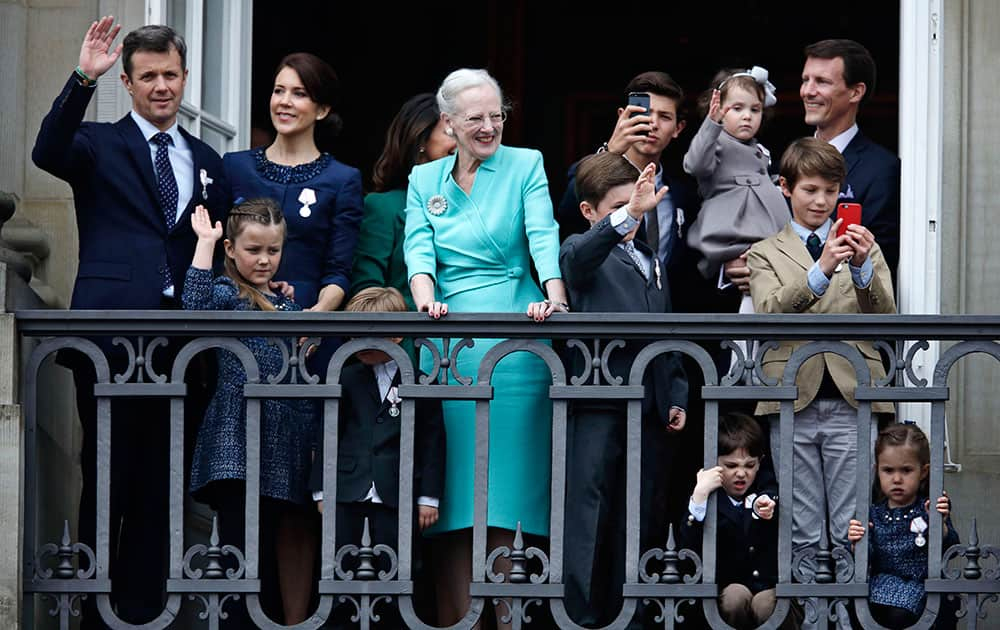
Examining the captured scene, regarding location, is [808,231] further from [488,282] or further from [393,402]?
[393,402]

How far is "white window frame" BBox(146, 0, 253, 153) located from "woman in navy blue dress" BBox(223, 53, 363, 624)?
0.72 m

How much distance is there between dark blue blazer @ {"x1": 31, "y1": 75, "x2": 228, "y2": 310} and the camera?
24.1 feet

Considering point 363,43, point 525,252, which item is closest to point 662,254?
point 525,252

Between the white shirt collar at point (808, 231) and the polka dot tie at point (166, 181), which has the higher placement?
the polka dot tie at point (166, 181)

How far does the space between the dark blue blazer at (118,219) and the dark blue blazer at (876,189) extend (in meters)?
2.40

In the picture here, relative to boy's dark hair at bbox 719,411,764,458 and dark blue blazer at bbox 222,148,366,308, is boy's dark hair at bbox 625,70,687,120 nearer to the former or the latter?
dark blue blazer at bbox 222,148,366,308

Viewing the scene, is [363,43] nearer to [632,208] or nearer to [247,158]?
[247,158]

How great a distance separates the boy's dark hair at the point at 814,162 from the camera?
293 inches

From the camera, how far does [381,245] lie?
786cm

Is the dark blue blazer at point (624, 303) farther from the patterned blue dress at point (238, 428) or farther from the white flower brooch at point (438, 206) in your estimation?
the patterned blue dress at point (238, 428)

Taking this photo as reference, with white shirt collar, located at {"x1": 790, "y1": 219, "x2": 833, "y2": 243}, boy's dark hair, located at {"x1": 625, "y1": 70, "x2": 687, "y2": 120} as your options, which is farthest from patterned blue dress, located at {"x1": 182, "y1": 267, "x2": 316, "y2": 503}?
white shirt collar, located at {"x1": 790, "y1": 219, "x2": 833, "y2": 243}

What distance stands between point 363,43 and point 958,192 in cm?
503

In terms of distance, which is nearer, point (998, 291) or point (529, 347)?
point (529, 347)

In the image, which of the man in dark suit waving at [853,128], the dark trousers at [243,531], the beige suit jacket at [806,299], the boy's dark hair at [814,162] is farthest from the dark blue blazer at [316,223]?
the man in dark suit waving at [853,128]
